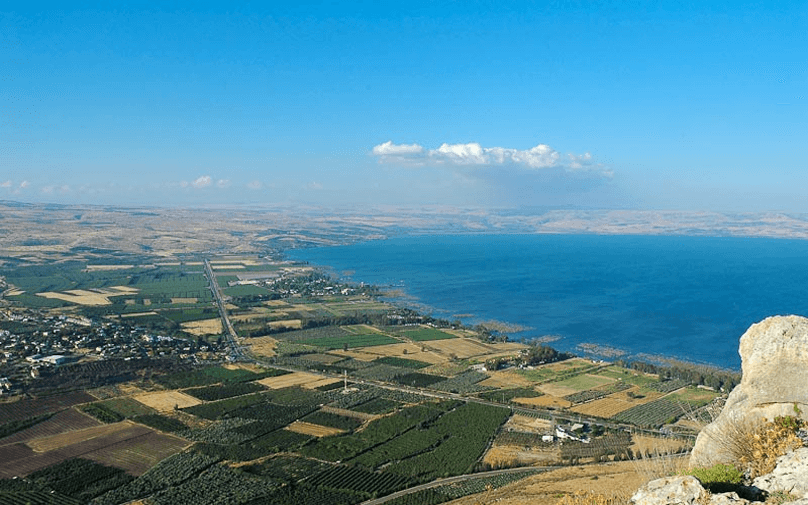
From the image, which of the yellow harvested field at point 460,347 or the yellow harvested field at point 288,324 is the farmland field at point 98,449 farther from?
the yellow harvested field at point 288,324

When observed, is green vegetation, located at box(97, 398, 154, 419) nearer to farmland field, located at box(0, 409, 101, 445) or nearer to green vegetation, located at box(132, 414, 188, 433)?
green vegetation, located at box(132, 414, 188, 433)

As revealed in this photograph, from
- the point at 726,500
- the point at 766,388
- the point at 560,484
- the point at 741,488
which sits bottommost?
the point at 560,484

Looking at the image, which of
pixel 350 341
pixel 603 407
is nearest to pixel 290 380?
pixel 350 341

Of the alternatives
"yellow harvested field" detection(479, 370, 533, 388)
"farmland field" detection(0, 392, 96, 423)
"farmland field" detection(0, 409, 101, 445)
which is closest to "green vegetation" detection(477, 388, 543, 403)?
"yellow harvested field" detection(479, 370, 533, 388)

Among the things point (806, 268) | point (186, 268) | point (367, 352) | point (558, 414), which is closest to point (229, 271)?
point (186, 268)

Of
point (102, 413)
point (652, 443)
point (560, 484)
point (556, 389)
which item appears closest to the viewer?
point (560, 484)

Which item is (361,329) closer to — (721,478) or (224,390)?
(224,390)

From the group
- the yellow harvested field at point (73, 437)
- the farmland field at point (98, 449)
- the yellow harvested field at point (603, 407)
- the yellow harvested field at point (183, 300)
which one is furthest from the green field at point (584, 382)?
the yellow harvested field at point (183, 300)
